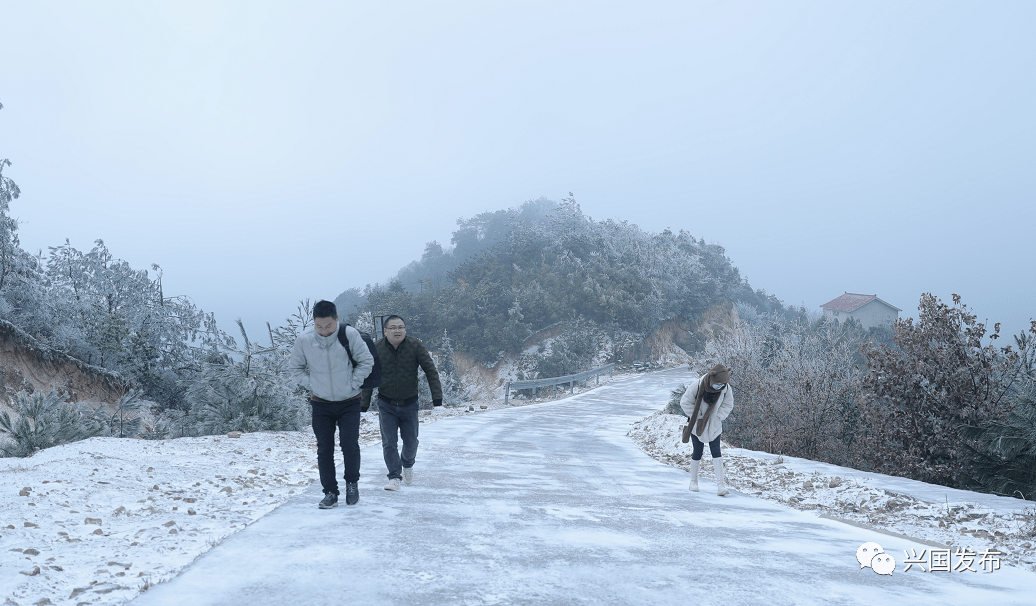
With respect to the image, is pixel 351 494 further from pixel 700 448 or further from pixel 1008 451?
pixel 1008 451

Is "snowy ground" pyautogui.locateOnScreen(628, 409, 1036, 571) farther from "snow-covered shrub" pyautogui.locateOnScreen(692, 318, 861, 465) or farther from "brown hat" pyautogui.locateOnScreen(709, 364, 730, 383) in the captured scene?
"snow-covered shrub" pyautogui.locateOnScreen(692, 318, 861, 465)

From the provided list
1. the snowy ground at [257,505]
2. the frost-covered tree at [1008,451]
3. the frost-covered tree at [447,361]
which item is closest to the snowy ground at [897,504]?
the snowy ground at [257,505]

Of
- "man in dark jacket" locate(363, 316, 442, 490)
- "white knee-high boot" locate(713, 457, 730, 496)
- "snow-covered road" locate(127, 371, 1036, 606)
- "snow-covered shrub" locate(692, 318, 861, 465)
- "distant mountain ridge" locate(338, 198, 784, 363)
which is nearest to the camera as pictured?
"snow-covered road" locate(127, 371, 1036, 606)

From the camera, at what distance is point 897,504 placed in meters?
6.48

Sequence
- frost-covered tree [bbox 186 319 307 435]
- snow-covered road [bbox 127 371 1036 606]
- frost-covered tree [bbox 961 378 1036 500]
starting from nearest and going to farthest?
snow-covered road [bbox 127 371 1036 606] → frost-covered tree [bbox 961 378 1036 500] → frost-covered tree [bbox 186 319 307 435]

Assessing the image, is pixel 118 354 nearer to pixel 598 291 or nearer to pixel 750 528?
→ pixel 750 528

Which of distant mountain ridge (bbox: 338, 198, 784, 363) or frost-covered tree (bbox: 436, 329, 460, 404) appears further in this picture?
distant mountain ridge (bbox: 338, 198, 784, 363)

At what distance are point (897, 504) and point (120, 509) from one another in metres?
7.61

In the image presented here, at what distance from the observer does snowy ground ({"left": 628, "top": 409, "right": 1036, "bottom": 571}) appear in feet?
17.0

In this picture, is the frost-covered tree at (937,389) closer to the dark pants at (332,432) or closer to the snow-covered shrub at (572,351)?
the dark pants at (332,432)

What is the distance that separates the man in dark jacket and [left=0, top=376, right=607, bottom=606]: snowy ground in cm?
108

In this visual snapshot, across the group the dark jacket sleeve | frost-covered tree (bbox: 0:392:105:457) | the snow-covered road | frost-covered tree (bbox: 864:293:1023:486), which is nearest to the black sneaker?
the snow-covered road

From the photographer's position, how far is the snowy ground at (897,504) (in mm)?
5168

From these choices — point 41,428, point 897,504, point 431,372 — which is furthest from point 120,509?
point 897,504
